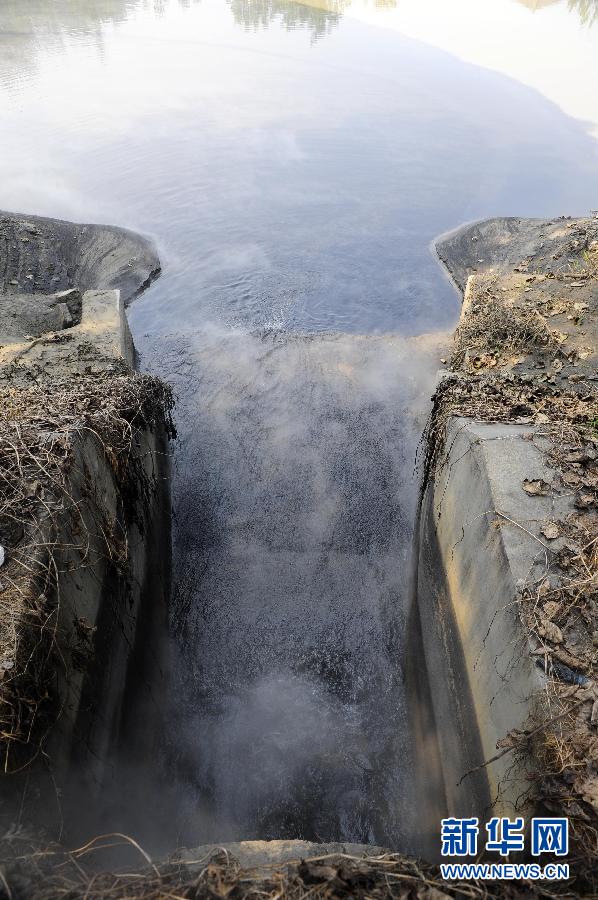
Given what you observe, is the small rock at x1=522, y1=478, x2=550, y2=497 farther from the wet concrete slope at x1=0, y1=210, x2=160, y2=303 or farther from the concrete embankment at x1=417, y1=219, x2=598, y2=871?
the wet concrete slope at x1=0, y1=210, x2=160, y2=303

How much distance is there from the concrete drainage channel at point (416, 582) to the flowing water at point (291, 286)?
0.63 m

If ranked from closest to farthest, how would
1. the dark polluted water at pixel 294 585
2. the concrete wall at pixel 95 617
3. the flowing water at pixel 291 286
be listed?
the concrete wall at pixel 95 617 → the dark polluted water at pixel 294 585 → the flowing water at pixel 291 286

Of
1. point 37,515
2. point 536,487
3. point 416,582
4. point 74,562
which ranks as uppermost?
point 536,487

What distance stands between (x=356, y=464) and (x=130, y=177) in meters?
14.3

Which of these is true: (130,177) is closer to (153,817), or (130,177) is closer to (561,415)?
(561,415)

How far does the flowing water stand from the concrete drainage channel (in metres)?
0.63

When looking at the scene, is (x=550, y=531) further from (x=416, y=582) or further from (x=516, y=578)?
(x=416, y=582)

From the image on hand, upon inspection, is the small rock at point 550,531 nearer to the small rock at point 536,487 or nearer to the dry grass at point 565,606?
the dry grass at point 565,606

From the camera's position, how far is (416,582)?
7473mm

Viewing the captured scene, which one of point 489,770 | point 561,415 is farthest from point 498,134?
point 489,770

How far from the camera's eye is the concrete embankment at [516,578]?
369 centimetres

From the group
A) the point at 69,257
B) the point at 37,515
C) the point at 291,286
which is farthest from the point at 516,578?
the point at 69,257

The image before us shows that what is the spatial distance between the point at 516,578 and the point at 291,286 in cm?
1121

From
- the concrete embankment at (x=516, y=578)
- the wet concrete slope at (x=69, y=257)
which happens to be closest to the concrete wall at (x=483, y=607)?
the concrete embankment at (x=516, y=578)
